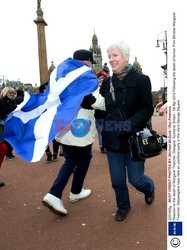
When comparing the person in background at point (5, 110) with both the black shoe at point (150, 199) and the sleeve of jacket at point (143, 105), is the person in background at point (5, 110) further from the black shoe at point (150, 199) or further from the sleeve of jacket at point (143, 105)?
the black shoe at point (150, 199)

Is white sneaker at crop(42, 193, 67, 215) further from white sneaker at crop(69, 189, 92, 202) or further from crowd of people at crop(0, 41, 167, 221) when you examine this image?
white sneaker at crop(69, 189, 92, 202)

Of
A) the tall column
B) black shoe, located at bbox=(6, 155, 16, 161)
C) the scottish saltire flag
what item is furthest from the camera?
the tall column

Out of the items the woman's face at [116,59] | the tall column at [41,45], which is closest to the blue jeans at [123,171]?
the woman's face at [116,59]

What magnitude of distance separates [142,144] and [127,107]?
450 mm

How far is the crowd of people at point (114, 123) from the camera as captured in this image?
2.82 meters

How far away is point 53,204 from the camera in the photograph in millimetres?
3287

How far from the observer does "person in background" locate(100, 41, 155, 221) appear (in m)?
2.80

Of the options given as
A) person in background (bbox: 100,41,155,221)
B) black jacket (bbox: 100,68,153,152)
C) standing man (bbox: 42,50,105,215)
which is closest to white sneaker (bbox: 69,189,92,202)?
standing man (bbox: 42,50,105,215)

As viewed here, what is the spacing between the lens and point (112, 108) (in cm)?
295

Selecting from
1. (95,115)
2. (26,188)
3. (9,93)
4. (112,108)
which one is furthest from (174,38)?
(9,93)

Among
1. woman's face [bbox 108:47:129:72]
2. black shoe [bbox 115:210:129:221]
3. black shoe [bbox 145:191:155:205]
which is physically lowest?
black shoe [bbox 115:210:129:221]

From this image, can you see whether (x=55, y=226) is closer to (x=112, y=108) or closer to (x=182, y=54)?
(x=112, y=108)

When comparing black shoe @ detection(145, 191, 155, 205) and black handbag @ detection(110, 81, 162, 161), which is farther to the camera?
black shoe @ detection(145, 191, 155, 205)

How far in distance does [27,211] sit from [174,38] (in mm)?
3155
